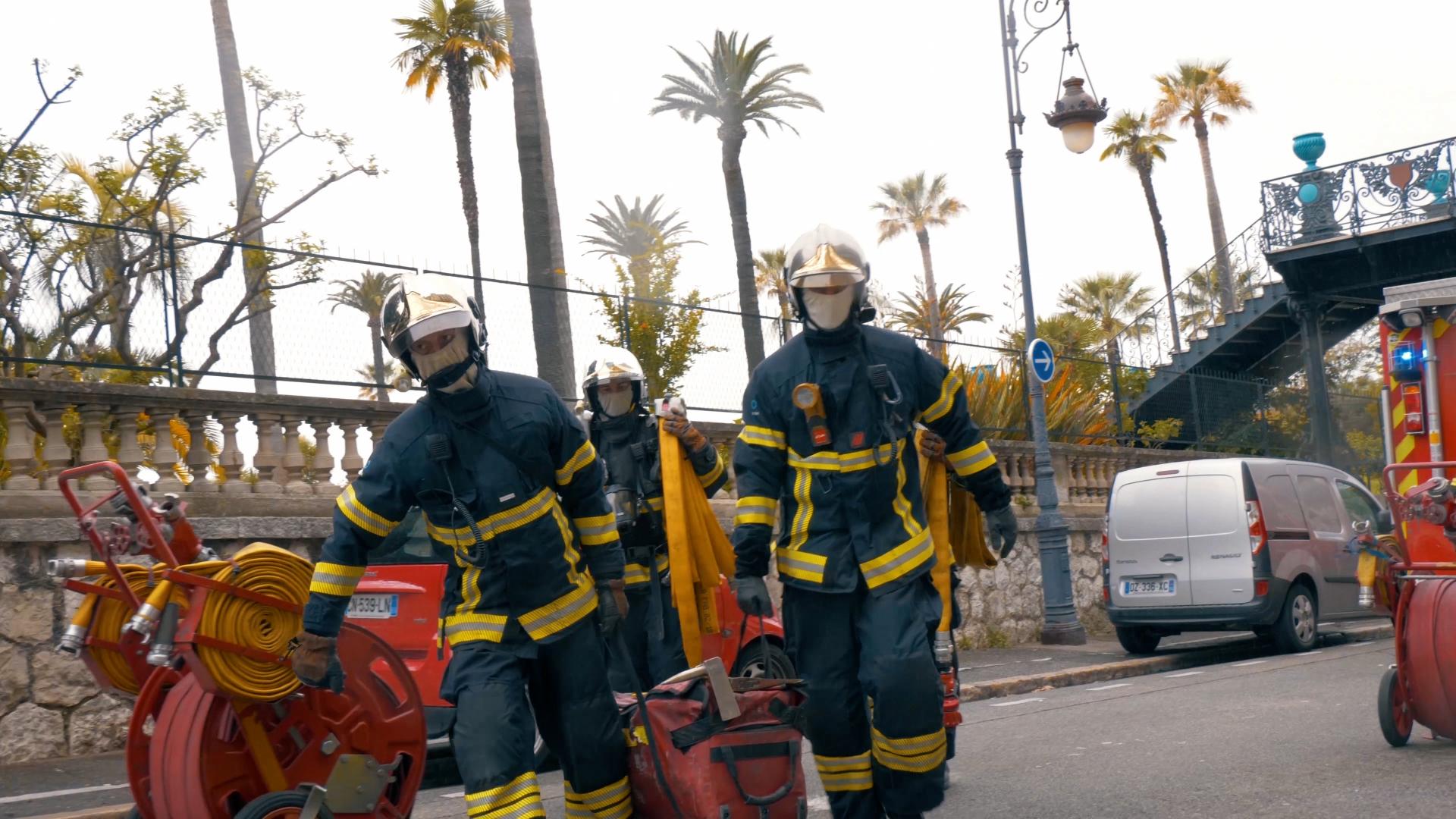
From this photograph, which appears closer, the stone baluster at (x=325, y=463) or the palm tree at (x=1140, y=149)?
the stone baluster at (x=325, y=463)

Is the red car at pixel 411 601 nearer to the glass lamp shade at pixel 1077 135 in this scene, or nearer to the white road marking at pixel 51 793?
the white road marking at pixel 51 793

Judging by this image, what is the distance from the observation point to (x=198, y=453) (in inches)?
407

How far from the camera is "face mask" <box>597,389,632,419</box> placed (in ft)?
22.8

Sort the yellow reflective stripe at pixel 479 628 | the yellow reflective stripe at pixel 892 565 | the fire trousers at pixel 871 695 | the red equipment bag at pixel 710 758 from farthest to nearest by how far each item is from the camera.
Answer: the yellow reflective stripe at pixel 892 565 → the fire trousers at pixel 871 695 → the red equipment bag at pixel 710 758 → the yellow reflective stripe at pixel 479 628

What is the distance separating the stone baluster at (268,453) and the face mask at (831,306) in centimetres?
669

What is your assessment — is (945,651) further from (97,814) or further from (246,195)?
(246,195)

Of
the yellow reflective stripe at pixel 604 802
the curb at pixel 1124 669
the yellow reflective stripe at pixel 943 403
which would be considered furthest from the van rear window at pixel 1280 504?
the yellow reflective stripe at pixel 604 802

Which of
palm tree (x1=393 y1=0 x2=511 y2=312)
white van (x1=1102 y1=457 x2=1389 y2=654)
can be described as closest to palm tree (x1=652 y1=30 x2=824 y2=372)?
palm tree (x1=393 y1=0 x2=511 y2=312)

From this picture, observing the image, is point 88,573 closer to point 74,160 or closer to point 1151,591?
point 1151,591

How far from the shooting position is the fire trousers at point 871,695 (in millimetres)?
4691

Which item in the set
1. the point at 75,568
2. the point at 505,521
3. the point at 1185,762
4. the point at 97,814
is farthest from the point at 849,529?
the point at 97,814

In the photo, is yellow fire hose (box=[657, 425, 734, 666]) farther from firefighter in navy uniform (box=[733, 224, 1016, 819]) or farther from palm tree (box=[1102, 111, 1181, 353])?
palm tree (box=[1102, 111, 1181, 353])

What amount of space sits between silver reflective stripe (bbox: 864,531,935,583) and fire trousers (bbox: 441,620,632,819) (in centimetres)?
86

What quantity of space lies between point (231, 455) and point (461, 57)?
1603cm
